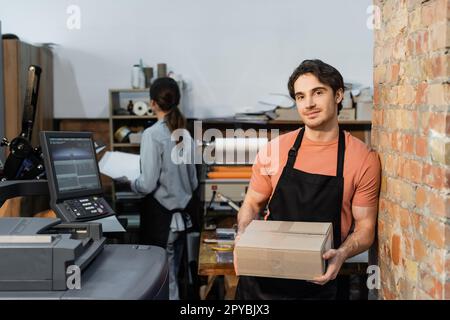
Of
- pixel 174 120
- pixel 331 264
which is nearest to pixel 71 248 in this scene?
pixel 331 264

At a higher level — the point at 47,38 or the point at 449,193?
the point at 47,38

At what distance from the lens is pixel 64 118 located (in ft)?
16.8

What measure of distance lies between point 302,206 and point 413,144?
1.94 ft

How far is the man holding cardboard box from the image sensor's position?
207 centimetres

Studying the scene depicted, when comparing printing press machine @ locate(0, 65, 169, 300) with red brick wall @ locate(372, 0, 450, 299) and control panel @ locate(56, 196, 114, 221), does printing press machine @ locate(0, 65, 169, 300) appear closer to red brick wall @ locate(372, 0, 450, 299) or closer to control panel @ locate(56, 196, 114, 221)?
control panel @ locate(56, 196, 114, 221)

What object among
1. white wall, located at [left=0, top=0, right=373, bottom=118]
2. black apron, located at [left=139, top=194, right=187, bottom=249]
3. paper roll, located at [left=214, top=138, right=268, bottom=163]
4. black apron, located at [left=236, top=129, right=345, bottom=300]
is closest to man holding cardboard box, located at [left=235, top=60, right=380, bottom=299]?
black apron, located at [left=236, top=129, right=345, bottom=300]

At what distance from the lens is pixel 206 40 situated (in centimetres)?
499
